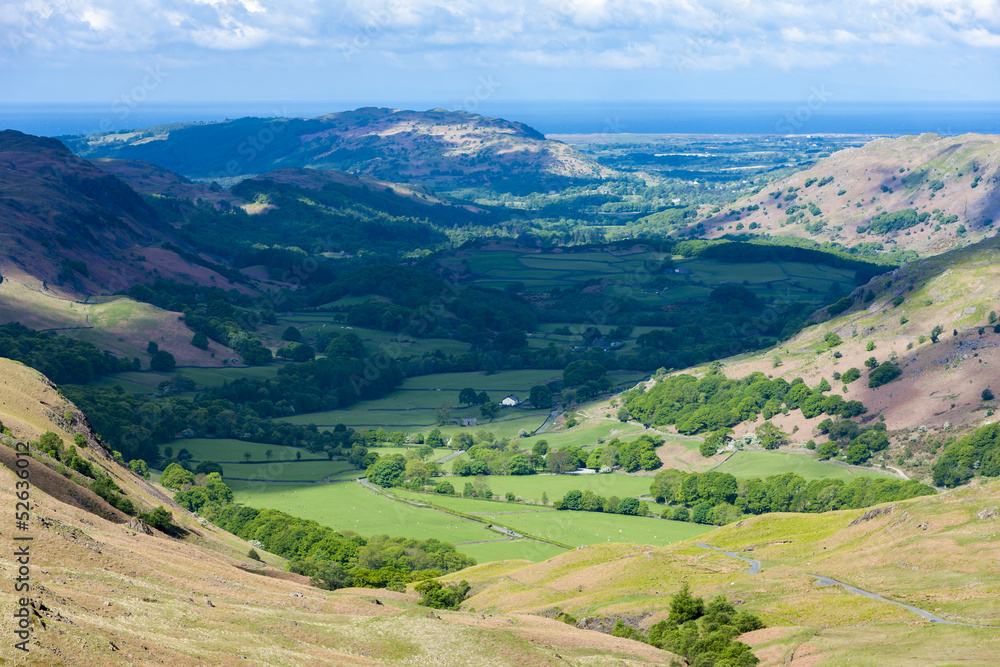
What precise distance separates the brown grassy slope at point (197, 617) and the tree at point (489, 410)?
95.8m

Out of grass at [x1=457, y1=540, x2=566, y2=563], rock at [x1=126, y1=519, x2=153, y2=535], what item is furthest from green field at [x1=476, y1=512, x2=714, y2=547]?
rock at [x1=126, y1=519, x2=153, y2=535]

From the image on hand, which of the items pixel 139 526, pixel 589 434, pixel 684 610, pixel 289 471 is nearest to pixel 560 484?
pixel 589 434

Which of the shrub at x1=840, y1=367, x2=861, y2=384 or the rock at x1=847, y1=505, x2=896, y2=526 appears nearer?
the rock at x1=847, y1=505, x2=896, y2=526

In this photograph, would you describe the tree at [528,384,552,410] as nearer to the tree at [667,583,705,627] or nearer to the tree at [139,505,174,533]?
the tree at [139,505,174,533]

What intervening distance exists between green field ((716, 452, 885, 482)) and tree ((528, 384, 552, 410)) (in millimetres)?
47086

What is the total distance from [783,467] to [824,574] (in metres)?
59.0

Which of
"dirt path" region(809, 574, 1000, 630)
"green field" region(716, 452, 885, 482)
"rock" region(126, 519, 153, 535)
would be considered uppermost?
"rock" region(126, 519, 153, 535)

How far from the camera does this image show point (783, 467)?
125312mm

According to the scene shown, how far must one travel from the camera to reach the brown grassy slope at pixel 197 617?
36625mm

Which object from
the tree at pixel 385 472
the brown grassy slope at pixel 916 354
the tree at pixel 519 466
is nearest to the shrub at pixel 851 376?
the brown grassy slope at pixel 916 354

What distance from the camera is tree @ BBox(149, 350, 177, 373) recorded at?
17138 cm

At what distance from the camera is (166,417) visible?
136125 millimetres

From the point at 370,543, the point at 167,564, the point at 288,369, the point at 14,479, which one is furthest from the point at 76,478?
the point at 288,369

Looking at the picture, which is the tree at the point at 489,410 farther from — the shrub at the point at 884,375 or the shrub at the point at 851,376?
the shrub at the point at 884,375
